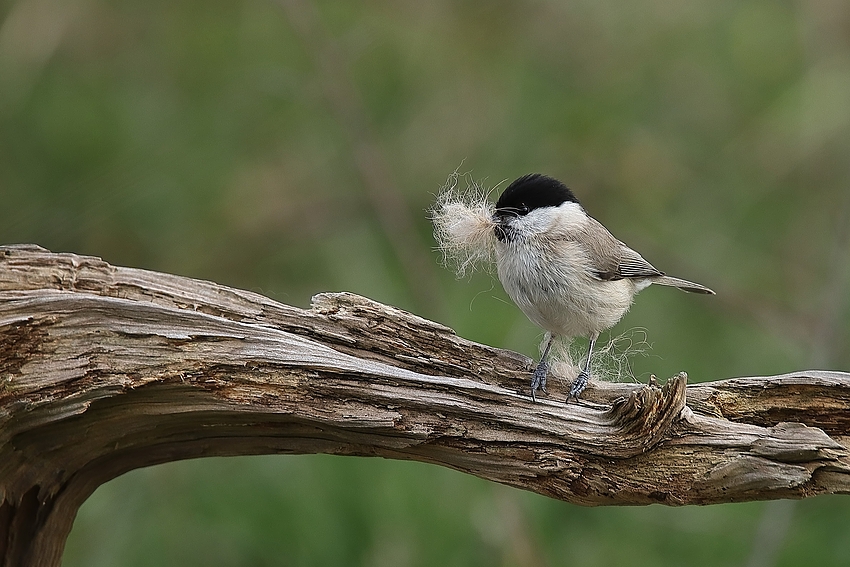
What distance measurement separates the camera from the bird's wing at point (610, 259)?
338cm

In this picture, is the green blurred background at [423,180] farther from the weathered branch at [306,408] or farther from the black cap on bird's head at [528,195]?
the weathered branch at [306,408]

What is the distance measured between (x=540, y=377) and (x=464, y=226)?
0.66 meters

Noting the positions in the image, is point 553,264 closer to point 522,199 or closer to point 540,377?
point 522,199

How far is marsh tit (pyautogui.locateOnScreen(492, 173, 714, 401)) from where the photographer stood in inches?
125

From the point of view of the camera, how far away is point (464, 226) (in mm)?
3119

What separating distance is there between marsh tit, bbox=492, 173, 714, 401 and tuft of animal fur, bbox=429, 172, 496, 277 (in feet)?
0.21

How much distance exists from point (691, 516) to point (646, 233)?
2.16 meters

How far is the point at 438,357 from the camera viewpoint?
2.56m

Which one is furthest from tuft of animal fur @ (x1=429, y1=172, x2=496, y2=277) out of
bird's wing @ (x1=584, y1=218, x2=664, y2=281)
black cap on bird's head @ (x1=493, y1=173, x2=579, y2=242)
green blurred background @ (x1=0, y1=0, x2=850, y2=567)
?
green blurred background @ (x1=0, y1=0, x2=850, y2=567)

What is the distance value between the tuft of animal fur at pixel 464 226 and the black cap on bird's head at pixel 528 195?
6 cm

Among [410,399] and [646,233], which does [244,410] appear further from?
[646,233]

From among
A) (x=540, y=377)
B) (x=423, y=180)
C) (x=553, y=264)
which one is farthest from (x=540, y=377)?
(x=423, y=180)

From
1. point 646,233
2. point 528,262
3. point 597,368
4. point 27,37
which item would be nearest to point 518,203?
point 528,262

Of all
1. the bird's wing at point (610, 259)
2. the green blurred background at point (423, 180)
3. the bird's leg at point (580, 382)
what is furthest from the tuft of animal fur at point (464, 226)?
the green blurred background at point (423, 180)
